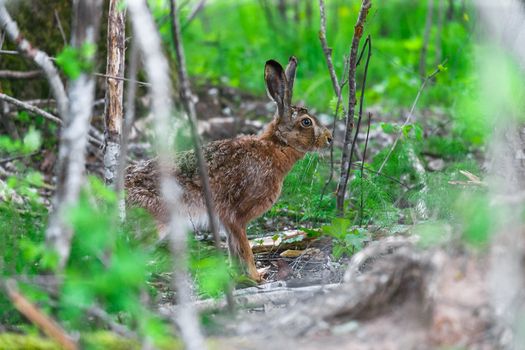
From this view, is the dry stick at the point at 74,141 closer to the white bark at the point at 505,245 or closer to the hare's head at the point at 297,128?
the white bark at the point at 505,245

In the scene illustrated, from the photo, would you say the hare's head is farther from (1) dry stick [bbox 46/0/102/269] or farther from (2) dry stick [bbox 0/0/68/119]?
(1) dry stick [bbox 46/0/102/269]

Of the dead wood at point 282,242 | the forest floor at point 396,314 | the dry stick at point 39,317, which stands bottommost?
the dead wood at point 282,242

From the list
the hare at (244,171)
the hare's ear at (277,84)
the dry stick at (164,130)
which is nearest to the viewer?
the dry stick at (164,130)

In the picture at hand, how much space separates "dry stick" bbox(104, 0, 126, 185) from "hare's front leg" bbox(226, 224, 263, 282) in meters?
1.47

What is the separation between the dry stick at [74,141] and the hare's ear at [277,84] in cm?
316

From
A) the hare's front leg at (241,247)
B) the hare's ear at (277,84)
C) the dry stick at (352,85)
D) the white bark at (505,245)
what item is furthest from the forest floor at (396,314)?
the hare's ear at (277,84)

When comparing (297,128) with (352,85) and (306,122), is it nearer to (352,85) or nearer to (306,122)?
(306,122)

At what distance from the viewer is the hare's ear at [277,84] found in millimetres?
6730

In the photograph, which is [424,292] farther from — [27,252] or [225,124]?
[225,124]

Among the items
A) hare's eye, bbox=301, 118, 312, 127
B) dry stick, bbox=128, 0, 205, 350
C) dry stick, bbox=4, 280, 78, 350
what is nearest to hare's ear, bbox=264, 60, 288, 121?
hare's eye, bbox=301, 118, 312, 127

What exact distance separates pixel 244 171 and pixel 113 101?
1710mm

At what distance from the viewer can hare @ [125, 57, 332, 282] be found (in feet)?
21.3

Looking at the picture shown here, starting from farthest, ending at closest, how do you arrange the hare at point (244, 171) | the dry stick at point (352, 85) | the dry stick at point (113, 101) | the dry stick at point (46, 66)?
the hare at point (244, 171)
the dry stick at point (352, 85)
the dry stick at point (113, 101)
the dry stick at point (46, 66)

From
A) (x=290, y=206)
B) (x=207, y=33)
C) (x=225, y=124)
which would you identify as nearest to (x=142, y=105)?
(x=225, y=124)
